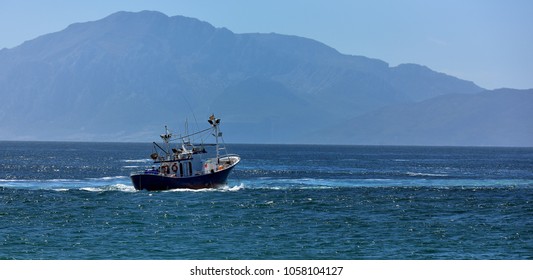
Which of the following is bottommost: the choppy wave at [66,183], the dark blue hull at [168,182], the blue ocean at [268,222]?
the blue ocean at [268,222]

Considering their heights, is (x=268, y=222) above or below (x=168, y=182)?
below

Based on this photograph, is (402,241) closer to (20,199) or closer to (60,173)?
(20,199)

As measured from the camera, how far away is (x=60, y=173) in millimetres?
149875

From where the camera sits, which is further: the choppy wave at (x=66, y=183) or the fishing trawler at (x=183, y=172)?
the choppy wave at (x=66, y=183)

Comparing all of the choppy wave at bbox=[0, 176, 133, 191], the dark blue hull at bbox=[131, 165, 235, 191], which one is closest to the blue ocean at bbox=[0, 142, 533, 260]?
the choppy wave at bbox=[0, 176, 133, 191]

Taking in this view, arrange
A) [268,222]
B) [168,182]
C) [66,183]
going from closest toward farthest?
1. [268,222]
2. [168,182]
3. [66,183]
